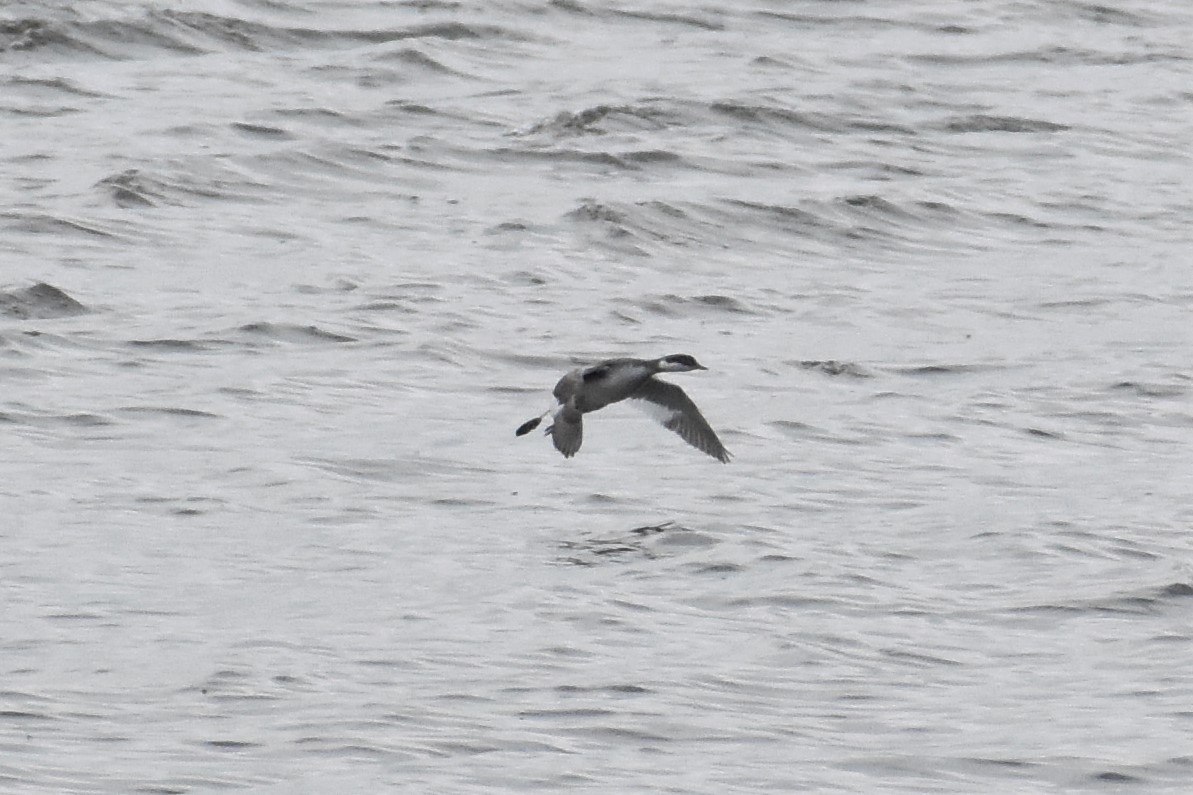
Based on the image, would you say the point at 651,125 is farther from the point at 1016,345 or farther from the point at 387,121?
the point at 1016,345

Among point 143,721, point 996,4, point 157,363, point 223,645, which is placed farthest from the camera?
point 996,4

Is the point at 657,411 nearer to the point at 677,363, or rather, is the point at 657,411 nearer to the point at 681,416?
the point at 681,416

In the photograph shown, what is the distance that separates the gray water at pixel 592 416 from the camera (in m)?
9.27

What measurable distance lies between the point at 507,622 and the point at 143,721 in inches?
73.6

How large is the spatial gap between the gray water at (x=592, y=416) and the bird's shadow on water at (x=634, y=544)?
3cm

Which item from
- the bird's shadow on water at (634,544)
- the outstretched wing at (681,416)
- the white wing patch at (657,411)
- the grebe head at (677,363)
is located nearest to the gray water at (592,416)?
the bird's shadow on water at (634,544)

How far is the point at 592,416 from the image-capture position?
1419cm

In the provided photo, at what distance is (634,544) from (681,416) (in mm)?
1026

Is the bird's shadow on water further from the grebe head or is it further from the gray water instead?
Result: the grebe head

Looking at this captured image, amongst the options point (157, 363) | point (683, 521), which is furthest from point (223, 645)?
point (157, 363)

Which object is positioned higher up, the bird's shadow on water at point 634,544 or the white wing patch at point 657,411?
the white wing patch at point 657,411

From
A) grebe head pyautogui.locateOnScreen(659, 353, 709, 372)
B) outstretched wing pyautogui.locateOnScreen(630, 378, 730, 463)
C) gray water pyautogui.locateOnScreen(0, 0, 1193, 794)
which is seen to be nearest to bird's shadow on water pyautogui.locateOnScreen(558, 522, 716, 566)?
gray water pyautogui.locateOnScreen(0, 0, 1193, 794)

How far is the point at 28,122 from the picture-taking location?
1922cm

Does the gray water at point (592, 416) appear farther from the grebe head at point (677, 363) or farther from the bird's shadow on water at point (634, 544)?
the grebe head at point (677, 363)
